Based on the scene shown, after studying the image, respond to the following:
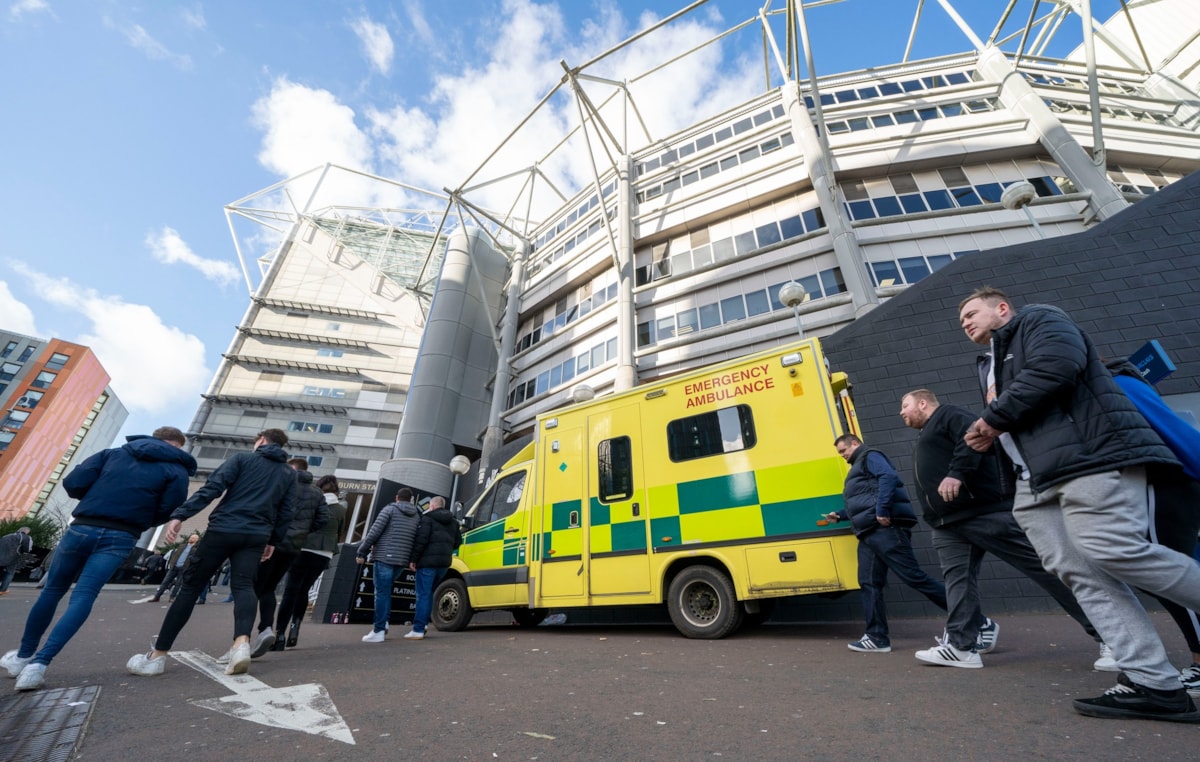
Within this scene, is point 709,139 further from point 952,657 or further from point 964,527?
point 952,657

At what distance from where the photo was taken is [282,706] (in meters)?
2.44

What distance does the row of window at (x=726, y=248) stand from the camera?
631 inches

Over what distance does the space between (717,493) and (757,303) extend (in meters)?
11.4

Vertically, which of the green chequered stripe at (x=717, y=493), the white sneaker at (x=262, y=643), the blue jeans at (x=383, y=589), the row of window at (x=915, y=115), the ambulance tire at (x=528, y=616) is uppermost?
the row of window at (x=915, y=115)

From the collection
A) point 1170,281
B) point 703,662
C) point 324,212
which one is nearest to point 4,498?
point 324,212

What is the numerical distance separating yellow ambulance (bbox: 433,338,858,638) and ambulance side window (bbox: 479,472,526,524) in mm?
58

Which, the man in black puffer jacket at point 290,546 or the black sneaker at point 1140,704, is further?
the man in black puffer jacket at point 290,546

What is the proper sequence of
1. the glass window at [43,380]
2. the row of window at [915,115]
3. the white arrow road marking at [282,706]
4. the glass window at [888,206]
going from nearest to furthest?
the white arrow road marking at [282,706] → the glass window at [888,206] → the row of window at [915,115] → the glass window at [43,380]

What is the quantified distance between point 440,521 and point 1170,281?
11.0 m

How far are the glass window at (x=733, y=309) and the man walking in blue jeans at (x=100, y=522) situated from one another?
46.9 feet

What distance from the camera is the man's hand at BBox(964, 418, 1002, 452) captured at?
7.16 ft

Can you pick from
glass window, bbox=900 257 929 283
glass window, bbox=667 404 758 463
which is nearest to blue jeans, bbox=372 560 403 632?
glass window, bbox=667 404 758 463

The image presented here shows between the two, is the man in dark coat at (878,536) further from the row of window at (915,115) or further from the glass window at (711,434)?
the row of window at (915,115)

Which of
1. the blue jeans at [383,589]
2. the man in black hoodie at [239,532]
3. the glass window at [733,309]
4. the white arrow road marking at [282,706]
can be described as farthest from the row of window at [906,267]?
the white arrow road marking at [282,706]
